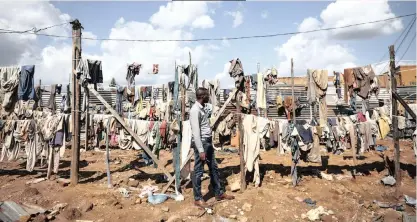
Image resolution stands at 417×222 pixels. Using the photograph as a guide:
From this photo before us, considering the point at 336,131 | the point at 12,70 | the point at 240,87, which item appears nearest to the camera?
the point at 240,87

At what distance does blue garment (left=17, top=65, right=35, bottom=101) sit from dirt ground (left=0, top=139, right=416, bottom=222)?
2.68m

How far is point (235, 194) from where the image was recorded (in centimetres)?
691

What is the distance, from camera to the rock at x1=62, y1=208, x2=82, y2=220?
5.89m

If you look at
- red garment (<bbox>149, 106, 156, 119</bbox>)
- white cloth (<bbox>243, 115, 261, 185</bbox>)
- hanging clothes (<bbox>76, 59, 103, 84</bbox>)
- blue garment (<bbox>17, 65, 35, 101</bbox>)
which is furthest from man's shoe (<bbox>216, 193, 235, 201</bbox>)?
red garment (<bbox>149, 106, 156, 119</bbox>)

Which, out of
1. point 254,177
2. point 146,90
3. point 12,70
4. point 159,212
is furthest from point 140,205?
point 146,90

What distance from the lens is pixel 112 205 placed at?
21.0 feet

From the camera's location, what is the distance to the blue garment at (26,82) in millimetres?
8016

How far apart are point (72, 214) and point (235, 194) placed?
3836 mm

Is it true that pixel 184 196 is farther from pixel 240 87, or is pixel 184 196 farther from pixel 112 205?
pixel 240 87

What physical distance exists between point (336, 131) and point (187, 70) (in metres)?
5.17

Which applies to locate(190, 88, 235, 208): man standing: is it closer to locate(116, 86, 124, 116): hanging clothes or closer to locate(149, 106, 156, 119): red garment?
locate(116, 86, 124, 116): hanging clothes

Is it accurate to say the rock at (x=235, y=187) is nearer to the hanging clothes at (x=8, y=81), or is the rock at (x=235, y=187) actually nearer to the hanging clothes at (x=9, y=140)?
the hanging clothes at (x=8, y=81)

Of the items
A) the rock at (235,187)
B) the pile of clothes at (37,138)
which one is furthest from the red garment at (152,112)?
the rock at (235,187)

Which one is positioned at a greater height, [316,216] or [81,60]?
[81,60]
